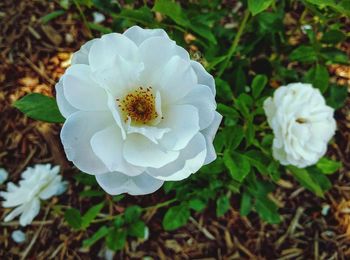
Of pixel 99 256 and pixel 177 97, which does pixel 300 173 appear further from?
pixel 99 256

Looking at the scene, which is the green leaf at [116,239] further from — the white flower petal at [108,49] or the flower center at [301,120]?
the white flower petal at [108,49]

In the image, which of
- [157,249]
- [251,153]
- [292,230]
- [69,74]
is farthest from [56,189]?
[292,230]

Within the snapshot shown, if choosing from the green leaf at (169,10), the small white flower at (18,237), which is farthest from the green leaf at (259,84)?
the small white flower at (18,237)

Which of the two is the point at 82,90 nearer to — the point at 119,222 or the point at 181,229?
the point at 119,222

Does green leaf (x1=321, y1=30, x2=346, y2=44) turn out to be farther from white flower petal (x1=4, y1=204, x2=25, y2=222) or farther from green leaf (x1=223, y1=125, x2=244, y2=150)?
white flower petal (x1=4, y1=204, x2=25, y2=222)

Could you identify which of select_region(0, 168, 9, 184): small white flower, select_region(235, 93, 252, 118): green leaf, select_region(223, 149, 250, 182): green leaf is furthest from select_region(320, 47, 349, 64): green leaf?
select_region(0, 168, 9, 184): small white flower

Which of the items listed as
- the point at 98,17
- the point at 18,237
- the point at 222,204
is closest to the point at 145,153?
the point at 222,204
